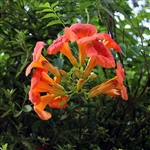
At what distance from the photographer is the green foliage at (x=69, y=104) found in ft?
6.95

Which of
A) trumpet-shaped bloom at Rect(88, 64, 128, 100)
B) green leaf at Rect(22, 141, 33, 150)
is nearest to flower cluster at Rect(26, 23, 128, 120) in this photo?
trumpet-shaped bloom at Rect(88, 64, 128, 100)

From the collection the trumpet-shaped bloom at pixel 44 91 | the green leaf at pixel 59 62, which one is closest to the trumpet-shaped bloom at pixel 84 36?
the trumpet-shaped bloom at pixel 44 91

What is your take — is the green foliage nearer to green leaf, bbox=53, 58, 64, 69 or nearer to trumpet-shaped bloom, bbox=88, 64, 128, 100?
green leaf, bbox=53, 58, 64, 69

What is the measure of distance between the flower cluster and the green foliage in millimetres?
599

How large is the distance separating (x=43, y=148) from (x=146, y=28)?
917 millimetres

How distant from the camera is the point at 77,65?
1470 millimetres

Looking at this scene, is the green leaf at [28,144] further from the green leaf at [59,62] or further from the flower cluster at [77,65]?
the flower cluster at [77,65]

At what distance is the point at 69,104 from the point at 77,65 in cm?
85

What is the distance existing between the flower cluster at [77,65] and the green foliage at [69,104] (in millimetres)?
599

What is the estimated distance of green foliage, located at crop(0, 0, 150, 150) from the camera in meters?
2.12

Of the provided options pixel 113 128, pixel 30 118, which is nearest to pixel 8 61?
pixel 30 118

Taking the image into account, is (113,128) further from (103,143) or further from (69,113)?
(69,113)

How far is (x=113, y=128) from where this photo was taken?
7.63 ft

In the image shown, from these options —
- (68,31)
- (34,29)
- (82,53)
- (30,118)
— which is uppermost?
(68,31)
